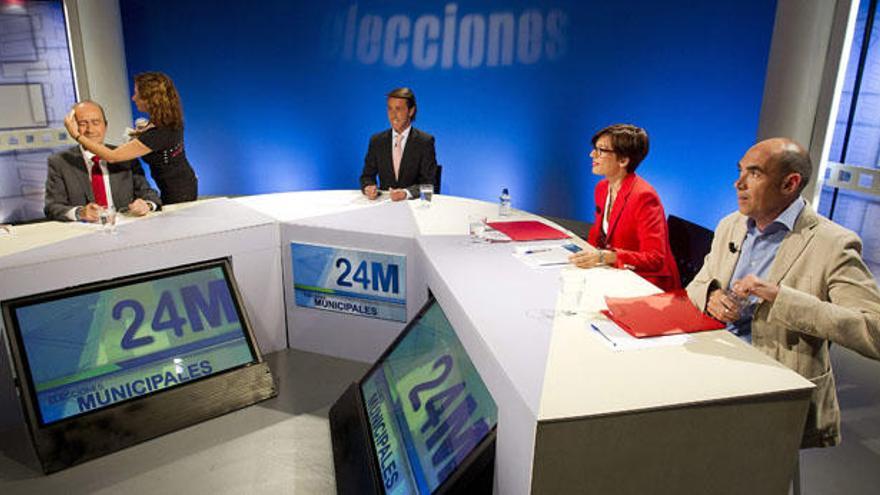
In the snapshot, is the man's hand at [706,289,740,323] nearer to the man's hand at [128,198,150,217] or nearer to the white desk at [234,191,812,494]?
the white desk at [234,191,812,494]

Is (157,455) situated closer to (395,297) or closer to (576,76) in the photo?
(395,297)

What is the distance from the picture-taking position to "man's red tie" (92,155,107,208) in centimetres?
294

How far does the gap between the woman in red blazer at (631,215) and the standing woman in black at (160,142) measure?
2.24 m

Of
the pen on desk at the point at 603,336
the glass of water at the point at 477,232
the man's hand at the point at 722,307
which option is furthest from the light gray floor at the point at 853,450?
the glass of water at the point at 477,232

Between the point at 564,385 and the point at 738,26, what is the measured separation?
403 cm

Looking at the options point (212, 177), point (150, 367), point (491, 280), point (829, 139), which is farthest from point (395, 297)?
point (212, 177)

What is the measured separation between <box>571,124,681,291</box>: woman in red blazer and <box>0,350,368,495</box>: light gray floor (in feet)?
4.37

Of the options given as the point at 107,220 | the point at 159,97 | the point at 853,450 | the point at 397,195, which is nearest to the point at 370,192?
the point at 397,195

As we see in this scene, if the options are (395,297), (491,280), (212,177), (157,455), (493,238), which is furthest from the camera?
(212,177)

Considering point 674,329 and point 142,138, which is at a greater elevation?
point 142,138

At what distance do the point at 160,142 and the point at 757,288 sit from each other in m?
2.89

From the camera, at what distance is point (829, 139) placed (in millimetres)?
3961

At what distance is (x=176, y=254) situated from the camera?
262 centimetres

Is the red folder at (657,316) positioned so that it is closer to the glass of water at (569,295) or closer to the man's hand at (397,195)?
the glass of water at (569,295)
